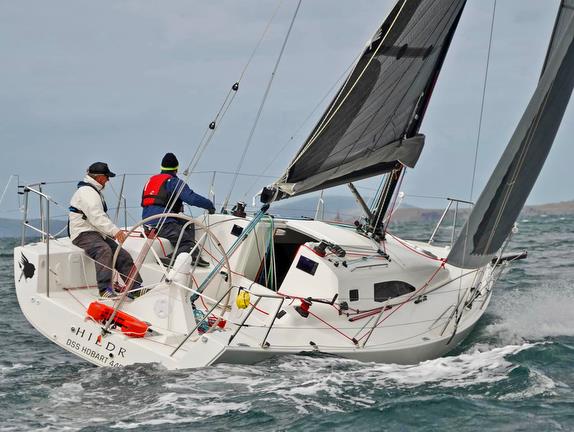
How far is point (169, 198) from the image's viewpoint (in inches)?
329

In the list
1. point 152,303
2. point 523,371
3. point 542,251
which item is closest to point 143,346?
point 152,303

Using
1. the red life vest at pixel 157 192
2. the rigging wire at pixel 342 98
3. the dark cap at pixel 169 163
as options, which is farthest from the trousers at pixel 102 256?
the rigging wire at pixel 342 98

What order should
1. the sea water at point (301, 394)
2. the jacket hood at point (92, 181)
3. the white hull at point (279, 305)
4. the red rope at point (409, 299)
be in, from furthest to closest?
the jacket hood at point (92, 181) → the red rope at point (409, 299) → the white hull at point (279, 305) → the sea water at point (301, 394)

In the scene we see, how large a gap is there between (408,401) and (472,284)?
9.41 ft

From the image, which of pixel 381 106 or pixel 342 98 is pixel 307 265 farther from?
pixel 381 106

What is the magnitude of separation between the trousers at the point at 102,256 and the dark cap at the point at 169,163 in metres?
1.02

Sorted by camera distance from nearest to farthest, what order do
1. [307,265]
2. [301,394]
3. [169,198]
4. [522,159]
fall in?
[301,394]
[522,159]
[307,265]
[169,198]

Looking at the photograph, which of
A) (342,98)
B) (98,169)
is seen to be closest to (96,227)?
(98,169)

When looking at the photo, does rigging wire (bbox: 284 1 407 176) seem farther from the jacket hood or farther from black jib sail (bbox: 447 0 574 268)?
the jacket hood

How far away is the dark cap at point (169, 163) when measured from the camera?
852 cm

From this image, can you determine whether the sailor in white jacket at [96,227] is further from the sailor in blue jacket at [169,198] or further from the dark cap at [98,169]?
the sailor in blue jacket at [169,198]

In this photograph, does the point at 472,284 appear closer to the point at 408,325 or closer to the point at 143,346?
the point at 408,325

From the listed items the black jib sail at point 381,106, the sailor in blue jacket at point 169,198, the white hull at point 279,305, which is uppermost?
the black jib sail at point 381,106

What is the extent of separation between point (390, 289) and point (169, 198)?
2361mm
